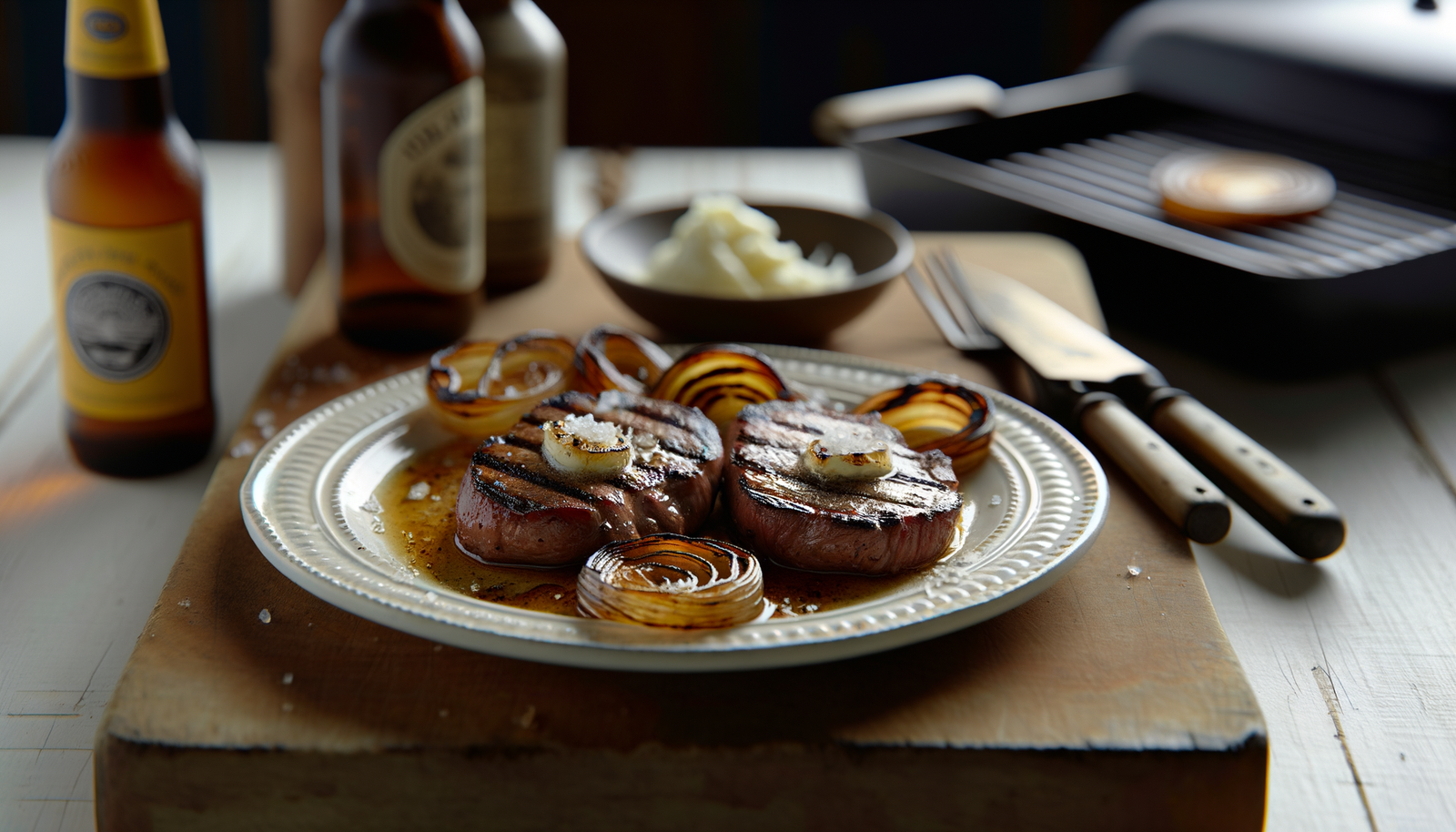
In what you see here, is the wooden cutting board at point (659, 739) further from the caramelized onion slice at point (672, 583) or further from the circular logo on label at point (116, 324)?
the circular logo on label at point (116, 324)

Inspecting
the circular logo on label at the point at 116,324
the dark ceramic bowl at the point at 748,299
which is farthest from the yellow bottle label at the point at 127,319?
the dark ceramic bowl at the point at 748,299

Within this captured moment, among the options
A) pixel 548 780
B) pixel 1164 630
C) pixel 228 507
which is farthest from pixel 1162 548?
pixel 228 507

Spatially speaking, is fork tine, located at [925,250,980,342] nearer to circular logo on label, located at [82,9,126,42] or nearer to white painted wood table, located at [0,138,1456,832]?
white painted wood table, located at [0,138,1456,832]

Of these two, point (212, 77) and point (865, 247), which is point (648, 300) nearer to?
point (865, 247)

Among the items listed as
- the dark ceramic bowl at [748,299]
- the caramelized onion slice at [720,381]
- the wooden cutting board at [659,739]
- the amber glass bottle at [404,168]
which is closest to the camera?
the wooden cutting board at [659,739]

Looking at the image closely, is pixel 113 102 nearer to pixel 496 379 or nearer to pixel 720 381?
pixel 496 379

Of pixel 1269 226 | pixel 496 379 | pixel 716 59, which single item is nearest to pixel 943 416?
pixel 496 379
